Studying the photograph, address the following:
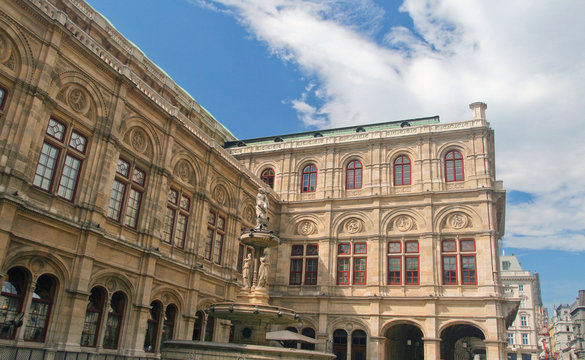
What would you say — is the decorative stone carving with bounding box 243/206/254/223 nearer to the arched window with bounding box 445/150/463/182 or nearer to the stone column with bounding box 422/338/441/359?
the stone column with bounding box 422/338/441/359

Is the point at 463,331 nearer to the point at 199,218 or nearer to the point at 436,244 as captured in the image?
the point at 436,244

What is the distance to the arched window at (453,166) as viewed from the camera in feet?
103

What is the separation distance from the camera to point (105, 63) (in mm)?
19406

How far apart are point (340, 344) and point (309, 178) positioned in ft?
37.6

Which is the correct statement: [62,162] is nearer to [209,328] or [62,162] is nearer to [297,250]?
[209,328]

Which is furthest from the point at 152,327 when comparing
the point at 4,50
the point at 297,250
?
the point at 297,250

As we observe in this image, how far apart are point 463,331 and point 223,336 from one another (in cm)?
2013

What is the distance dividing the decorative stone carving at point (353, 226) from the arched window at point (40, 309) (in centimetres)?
1974

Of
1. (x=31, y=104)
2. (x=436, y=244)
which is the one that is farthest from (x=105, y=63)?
(x=436, y=244)

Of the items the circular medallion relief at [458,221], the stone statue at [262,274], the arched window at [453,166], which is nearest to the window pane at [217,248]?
the stone statue at [262,274]

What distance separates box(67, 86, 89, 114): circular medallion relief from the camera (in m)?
18.2

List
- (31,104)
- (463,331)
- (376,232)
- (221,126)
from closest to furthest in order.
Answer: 1. (31,104)
2. (376,232)
3. (463,331)
4. (221,126)

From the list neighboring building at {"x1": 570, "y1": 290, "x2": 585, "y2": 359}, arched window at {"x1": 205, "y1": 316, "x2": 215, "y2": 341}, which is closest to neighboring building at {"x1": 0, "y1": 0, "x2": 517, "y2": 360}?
arched window at {"x1": 205, "y1": 316, "x2": 215, "y2": 341}

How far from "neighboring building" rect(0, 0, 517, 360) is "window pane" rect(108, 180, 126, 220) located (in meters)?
0.07
